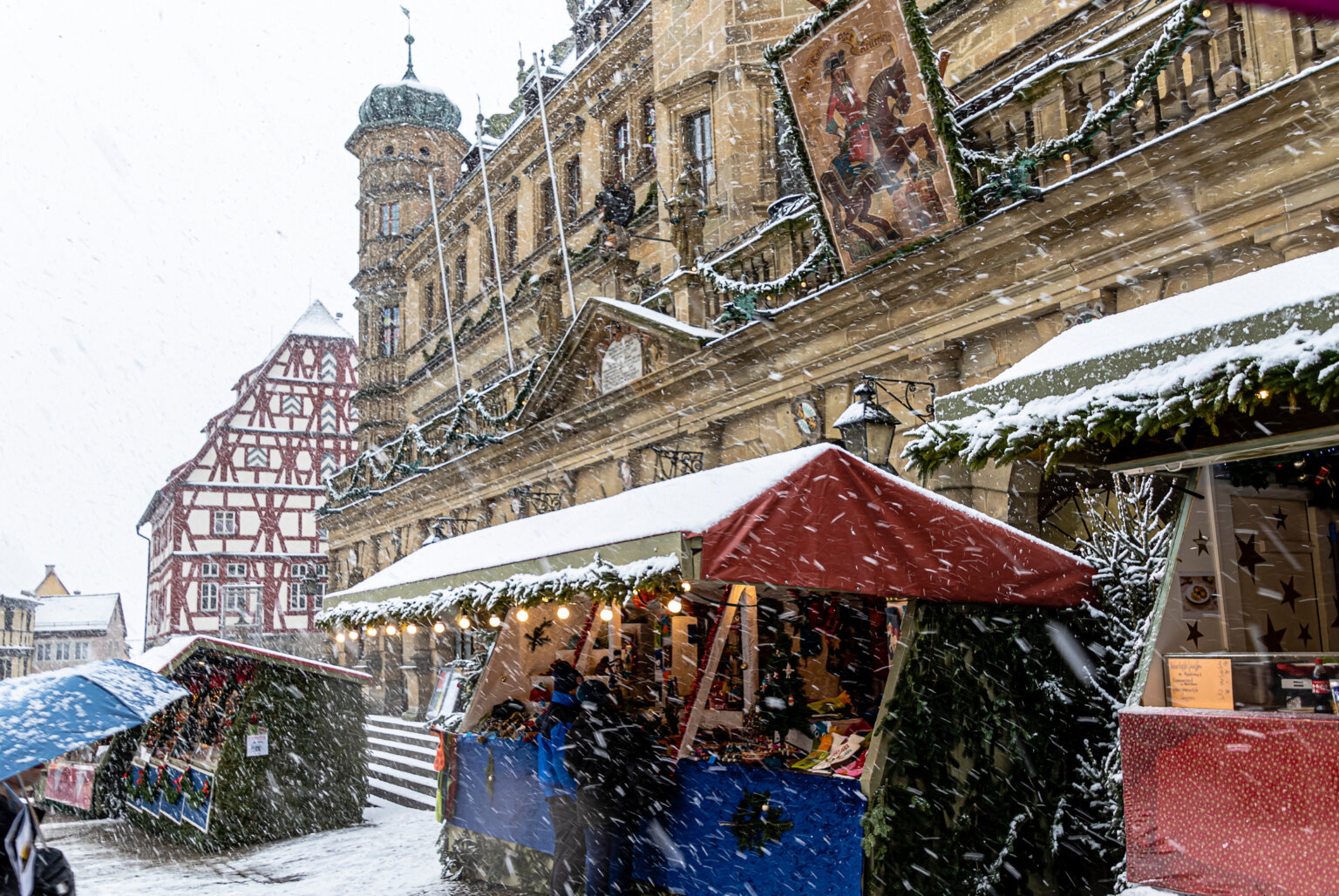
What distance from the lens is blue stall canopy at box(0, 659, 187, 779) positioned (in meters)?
4.95

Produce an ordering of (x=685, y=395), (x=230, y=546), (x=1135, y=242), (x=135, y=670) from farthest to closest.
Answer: (x=230, y=546) < (x=685, y=395) < (x=1135, y=242) < (x=135, y=670)

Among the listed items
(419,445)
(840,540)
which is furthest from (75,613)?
(840,540)

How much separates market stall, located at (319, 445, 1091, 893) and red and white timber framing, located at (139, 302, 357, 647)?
3759cm

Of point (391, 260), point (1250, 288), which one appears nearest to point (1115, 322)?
point (1250, 288)

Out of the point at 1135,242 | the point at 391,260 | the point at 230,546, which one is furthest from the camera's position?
the point at 230,546

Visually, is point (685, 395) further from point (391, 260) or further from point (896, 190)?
point (391, 260)

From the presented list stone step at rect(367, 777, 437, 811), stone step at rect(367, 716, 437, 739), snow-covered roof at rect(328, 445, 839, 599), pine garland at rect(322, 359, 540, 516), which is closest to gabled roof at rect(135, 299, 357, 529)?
pine garland at rect(322, 359, 540, 516)

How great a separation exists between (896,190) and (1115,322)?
662 centimetres

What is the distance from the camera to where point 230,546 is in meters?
48.4

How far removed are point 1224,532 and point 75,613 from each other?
76.4 m

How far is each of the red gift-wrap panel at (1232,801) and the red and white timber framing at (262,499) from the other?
143 feet

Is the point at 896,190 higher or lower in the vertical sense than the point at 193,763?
higher

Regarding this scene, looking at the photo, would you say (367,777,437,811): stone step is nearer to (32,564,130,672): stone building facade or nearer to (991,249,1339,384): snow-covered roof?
(991,249,1339,384): snow-covered roof

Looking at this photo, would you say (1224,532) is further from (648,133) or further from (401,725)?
(401,725)
